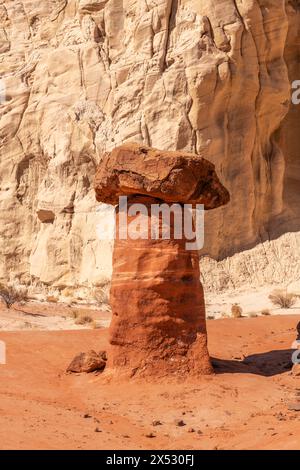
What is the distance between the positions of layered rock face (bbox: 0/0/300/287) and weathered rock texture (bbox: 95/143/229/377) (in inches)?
462

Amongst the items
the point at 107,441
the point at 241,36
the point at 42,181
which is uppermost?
the point at 241,36

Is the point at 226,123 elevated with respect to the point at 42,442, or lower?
elevated

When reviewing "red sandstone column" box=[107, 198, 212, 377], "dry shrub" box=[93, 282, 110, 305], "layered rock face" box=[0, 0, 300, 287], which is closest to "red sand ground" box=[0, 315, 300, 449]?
"red sandstone column" box=[107, 198, 212, 377]

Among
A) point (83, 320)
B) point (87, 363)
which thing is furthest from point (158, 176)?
point (83, 320)

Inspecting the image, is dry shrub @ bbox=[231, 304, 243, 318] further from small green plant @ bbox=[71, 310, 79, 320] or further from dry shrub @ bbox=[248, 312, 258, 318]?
small green plant @ bbox=[71, 310, 79, 320]

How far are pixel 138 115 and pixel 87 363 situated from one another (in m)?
13.6

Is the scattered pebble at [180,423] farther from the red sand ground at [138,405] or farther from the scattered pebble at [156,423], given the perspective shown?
the scattered pebble at [156,423]

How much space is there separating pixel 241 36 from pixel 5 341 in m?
15.3

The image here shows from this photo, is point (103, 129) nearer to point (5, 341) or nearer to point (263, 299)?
point (263, 299)

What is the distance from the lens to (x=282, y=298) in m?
19.8

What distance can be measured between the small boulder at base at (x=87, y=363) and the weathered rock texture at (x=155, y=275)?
0.60m

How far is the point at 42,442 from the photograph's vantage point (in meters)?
6.62

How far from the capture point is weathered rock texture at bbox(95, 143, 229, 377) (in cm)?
986

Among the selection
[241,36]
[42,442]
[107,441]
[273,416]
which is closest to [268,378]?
[273,416]
